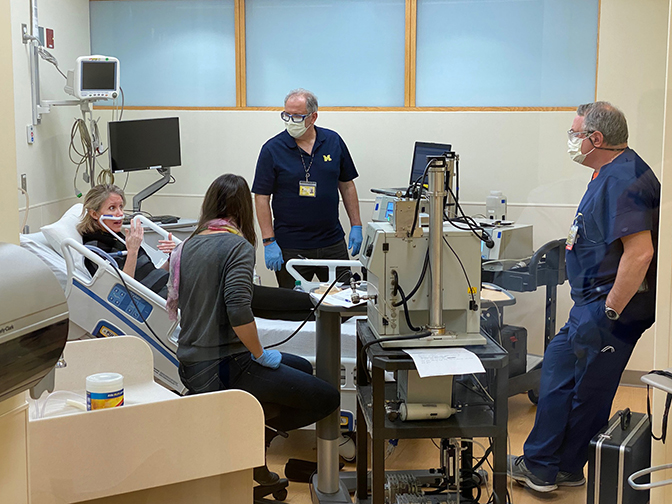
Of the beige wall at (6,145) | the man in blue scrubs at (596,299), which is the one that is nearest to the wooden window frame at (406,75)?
the man in blue scrubs at (596,299)

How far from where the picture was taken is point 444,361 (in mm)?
2053

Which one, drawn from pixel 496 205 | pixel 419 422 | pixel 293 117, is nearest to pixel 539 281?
pixel 496 205

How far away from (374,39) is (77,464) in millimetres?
1575

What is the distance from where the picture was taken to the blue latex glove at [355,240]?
2346 millimetres

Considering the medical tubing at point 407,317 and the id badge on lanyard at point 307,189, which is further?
the id badge on lanyard at point 307,189

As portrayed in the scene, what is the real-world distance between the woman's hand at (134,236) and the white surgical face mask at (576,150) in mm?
1404

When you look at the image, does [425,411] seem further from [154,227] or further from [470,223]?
[154,227]

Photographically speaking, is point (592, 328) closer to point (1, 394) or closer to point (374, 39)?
point (374, 39)

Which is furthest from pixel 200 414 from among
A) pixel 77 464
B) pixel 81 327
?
pixel 81 327

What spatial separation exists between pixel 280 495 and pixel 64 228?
3.68 feet

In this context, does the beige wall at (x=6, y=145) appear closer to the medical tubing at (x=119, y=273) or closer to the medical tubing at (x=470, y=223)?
the medical tubing at (x=119, y=273)

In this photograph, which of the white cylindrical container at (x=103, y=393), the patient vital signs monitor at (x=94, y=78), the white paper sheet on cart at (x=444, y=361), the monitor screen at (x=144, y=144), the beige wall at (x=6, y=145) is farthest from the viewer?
the monitor screen at (x=144, y=144)

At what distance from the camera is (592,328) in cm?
227

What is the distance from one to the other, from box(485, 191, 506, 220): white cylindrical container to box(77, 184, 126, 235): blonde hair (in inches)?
47.6
